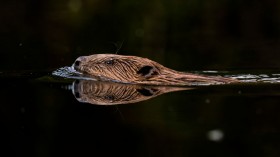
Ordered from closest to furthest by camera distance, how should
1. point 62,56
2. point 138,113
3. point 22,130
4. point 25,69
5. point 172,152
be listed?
point 172,152 → point 22,130 → point 138,113 → point 25,69 → point 62,56
